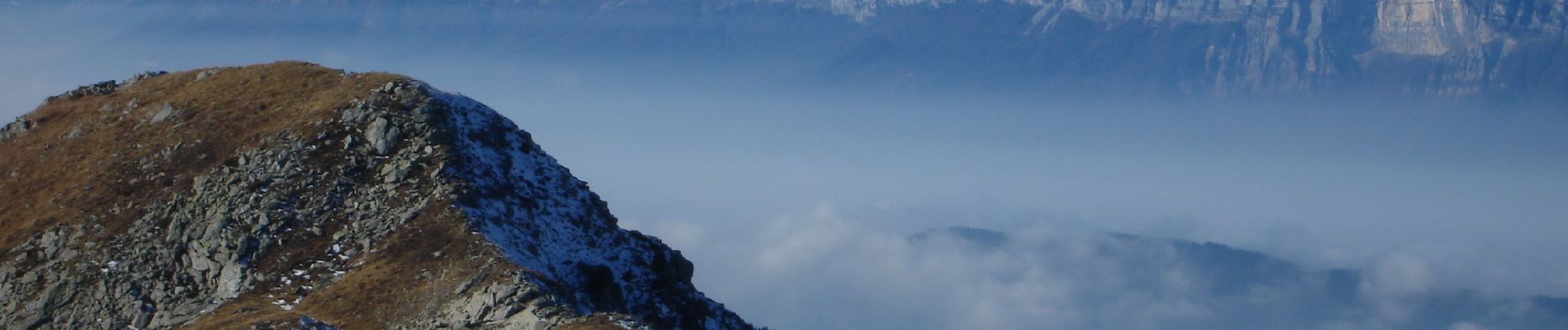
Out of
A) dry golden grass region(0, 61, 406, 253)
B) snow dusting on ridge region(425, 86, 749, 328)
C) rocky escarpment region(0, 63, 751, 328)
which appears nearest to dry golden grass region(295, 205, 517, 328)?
rocky escarpment region(0, 63, 751, 328)

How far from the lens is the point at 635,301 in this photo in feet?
169

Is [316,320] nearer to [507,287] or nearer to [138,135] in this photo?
[507,287]

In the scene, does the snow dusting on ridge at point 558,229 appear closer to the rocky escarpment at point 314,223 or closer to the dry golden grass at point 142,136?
the rocky escarpment at point 314,223

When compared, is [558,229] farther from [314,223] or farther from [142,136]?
[142,136]

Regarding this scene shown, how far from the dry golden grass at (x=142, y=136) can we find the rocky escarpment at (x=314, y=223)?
107mm

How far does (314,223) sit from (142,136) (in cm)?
1180

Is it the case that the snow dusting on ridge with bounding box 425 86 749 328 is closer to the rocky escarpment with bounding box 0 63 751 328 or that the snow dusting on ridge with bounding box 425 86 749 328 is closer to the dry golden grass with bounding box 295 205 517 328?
the rocky escarpment with bounding box 0 63 751 328

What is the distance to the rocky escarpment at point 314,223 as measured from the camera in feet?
151

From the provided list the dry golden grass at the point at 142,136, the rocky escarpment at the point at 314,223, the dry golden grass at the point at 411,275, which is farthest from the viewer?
the dry golden grass at the point at 142,136

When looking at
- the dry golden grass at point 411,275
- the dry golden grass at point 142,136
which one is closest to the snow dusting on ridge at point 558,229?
→ the dry golden grass at point 411,275

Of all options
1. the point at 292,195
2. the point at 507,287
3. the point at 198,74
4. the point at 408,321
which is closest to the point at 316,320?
the point at 408,321

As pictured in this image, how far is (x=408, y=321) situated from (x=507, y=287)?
313 cm

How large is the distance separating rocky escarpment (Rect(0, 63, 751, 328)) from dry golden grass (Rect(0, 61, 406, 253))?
0.11m

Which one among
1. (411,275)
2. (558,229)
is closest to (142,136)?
(411,275)
